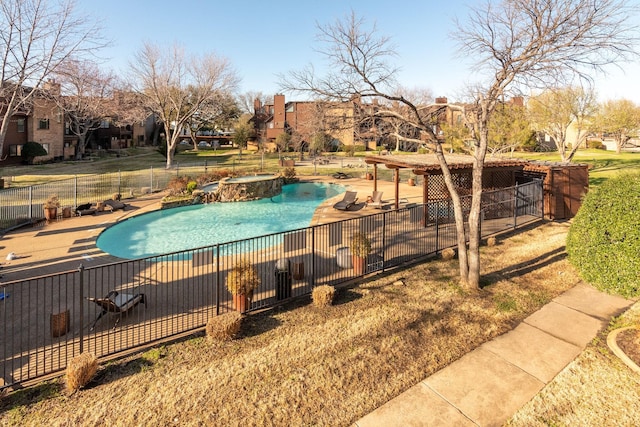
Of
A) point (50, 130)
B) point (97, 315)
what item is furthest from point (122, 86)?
point (97, 315)

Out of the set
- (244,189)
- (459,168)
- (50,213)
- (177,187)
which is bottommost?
(50,213)

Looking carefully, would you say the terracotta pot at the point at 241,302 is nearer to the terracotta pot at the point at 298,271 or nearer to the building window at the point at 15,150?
the terracotta pot at the point at 298,271

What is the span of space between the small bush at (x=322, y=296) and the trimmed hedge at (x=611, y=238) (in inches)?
206

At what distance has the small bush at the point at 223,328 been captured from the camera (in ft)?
22.6

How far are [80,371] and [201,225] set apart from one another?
1419cm

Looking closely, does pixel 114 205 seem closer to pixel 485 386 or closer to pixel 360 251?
pixel 360 251

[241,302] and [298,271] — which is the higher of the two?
[298,271]

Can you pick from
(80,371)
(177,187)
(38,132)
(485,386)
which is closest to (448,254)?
(485,386)

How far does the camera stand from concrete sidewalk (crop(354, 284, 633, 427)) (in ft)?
16.6

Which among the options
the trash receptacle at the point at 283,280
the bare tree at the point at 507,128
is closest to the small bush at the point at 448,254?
the trash receptacle at the point at 283,280

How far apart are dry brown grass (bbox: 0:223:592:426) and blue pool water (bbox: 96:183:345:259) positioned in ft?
29.1

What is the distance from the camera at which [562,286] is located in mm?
9688

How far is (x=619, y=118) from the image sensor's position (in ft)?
126

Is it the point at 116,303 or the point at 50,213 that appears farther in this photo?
the point at 50,213
